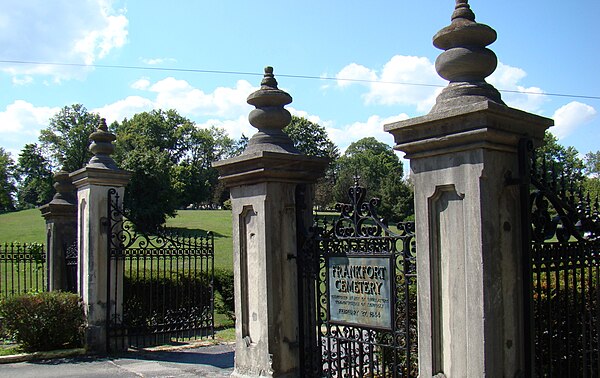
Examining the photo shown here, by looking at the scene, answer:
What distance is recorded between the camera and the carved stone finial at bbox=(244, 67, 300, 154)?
605cm

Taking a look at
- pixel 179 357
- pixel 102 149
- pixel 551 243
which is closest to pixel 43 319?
pixel 179 357

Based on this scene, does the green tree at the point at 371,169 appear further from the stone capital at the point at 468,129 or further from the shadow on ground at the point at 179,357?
the stone capital at the point at 468,129

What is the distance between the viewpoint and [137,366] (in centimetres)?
889

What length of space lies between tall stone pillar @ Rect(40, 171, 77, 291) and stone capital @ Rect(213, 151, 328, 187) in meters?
7.40

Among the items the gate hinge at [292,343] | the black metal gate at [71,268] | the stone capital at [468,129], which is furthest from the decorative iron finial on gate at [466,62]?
the black metal gate at [71,268]

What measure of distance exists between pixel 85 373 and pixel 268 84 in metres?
5.39

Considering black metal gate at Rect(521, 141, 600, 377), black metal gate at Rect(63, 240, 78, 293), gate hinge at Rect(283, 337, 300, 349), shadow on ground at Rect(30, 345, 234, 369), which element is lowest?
shadow on ground at Rect(30, 345, 234, 369)

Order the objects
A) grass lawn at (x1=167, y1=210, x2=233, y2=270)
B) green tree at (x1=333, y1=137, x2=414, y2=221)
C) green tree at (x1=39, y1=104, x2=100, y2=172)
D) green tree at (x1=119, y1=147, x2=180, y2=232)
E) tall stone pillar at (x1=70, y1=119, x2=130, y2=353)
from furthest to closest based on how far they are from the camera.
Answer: green tree at (x1=39, y1=104, x2=100, y2=172), green tree at (x1=333, y1=137, x2=414, y2=221), green tree at (x1=119, y1=147, x2=180, y2=232), grass lawn at (x1=167, y1=210, x2=233, y2=270), tall stone pillar at (x1=70, y1=119, x2=130, y2=353)

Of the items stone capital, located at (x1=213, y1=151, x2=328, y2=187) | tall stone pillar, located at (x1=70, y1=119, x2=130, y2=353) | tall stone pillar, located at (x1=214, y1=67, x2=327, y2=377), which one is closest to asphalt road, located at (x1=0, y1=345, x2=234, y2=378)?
tall stone pillar, located at (x1=70, y1=119, x2=130, y2=353)

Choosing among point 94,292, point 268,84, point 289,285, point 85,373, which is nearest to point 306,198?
point 289,285

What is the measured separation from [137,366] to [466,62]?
715cm

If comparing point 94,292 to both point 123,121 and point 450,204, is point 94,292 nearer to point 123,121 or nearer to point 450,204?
point 450,204

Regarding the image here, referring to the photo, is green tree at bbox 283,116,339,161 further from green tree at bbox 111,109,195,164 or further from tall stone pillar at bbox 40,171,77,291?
tall stone pillar at bbox 40,171,77,291

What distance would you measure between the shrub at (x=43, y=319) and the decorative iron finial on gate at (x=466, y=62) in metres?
8.33
